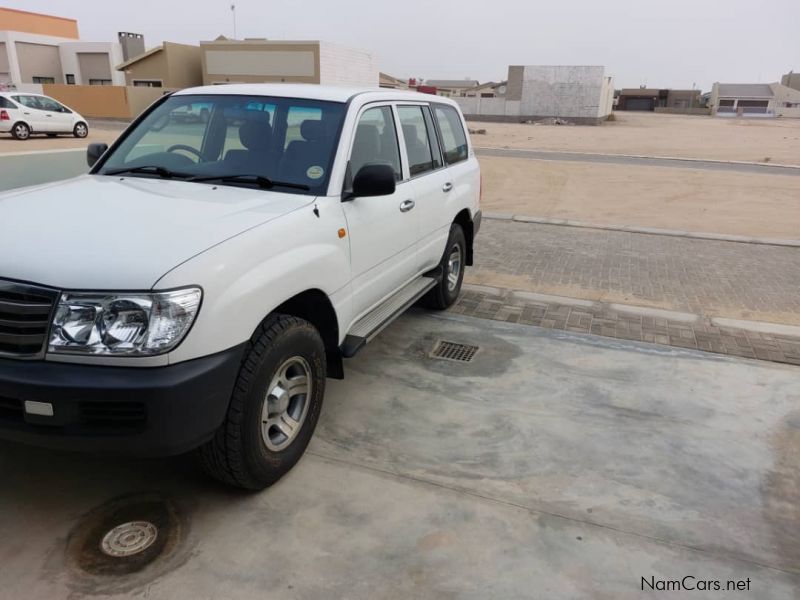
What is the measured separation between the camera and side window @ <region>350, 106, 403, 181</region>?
13.3 ft

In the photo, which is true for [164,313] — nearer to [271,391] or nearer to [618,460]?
[271,391]

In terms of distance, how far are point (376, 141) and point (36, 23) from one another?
6810 cm

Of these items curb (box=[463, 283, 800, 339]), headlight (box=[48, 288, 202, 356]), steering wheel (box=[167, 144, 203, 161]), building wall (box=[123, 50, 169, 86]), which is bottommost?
curb (box=[463, 283, 800, 339])

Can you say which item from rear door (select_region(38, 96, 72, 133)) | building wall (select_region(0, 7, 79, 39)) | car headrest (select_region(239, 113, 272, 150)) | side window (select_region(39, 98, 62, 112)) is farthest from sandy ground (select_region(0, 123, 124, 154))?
building wall (select_region(0, 7, 79, 39))

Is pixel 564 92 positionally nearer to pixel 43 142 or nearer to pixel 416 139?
pixel 43 142

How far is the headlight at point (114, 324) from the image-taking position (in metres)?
2.47

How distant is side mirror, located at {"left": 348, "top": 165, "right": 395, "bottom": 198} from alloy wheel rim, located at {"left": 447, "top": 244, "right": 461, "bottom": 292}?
2.33 meters

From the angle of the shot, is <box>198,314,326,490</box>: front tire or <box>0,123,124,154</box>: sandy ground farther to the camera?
<box>0,123,124,154</box>: sandy ground

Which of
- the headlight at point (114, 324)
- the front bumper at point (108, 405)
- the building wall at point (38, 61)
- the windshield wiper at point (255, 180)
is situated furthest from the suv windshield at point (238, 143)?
the building wall at point (38, 61)

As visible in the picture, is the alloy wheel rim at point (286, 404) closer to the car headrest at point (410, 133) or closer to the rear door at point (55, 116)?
the car headrest at point (410, 133)

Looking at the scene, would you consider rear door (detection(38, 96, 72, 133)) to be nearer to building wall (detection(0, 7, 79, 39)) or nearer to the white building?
building wall (detection(0, 7, 79, 39))

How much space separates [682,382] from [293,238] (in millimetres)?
3224

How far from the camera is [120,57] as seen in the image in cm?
5566

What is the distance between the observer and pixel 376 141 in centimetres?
437
